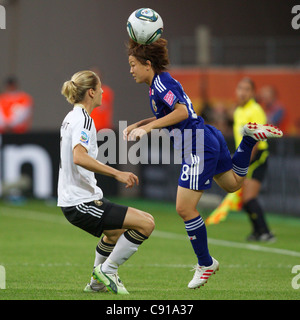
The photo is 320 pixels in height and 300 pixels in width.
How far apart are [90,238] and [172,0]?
49.8 feet

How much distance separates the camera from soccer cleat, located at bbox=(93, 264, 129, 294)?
23.8ft

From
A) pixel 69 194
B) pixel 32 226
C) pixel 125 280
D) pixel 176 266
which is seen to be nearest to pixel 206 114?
pixel 32 226

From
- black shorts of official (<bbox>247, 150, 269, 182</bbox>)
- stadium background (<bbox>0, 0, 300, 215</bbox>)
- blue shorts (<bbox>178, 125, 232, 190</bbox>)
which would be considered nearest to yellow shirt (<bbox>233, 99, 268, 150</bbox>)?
black shorts of official (<bbox>247, 150, 269, 182</bbox>)

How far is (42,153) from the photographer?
60.3 ft

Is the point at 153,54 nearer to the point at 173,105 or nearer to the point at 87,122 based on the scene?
the point at 173,105

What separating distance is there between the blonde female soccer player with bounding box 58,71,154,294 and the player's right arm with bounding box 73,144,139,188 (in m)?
0.04

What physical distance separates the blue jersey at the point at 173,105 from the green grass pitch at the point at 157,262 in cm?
150

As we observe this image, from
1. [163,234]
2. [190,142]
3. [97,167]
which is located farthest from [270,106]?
[97,167]

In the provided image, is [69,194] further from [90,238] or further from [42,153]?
[42,153]

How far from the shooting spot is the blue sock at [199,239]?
7.80 metres

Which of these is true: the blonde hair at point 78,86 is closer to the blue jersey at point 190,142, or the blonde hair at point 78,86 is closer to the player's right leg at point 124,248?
the blue jersey at point 190,142

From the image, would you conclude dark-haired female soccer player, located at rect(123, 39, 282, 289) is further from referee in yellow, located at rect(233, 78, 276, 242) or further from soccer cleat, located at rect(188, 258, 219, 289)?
referee in yellow, located at rect(233, 78, 276, 242)

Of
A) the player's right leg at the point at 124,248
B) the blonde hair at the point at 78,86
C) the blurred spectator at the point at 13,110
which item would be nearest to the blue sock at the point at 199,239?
the player's right leg at the point at 124,248
